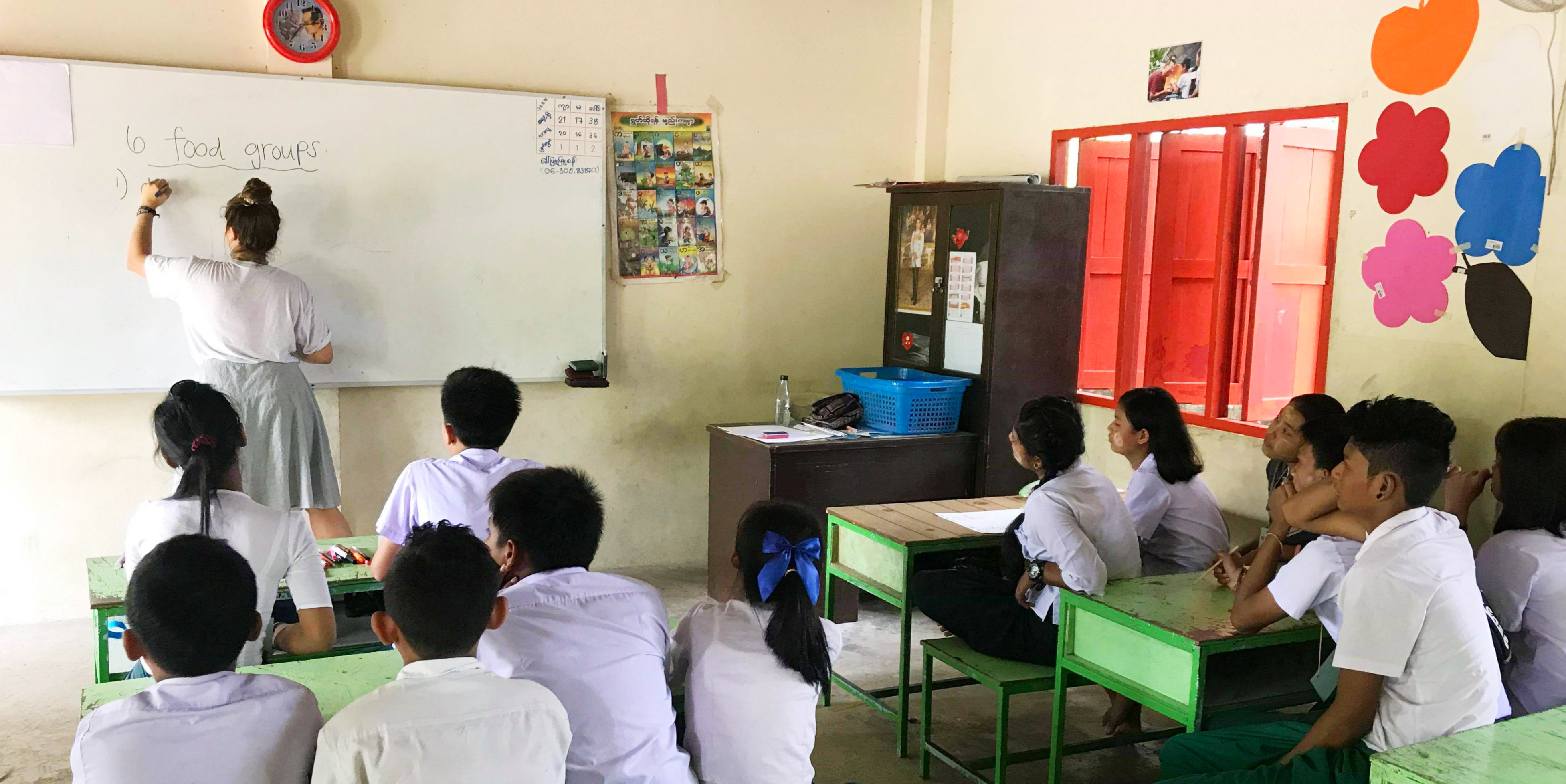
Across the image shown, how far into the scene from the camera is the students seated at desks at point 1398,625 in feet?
6.75

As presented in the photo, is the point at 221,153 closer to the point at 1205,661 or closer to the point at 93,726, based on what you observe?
the point at 93,726

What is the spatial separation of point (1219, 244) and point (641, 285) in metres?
2.46

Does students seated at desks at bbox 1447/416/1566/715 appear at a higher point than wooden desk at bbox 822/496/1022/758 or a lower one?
higher

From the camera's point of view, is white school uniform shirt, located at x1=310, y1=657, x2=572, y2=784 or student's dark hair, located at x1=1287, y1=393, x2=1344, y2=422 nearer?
white school uniform shirt, located at x1=310, y1=657, x2=572, y2=784

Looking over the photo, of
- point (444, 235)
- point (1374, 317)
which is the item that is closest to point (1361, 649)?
point (1374, 317)

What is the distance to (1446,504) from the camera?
331 cm

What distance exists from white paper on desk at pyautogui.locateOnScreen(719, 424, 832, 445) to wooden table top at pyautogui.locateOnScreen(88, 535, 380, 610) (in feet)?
5.52

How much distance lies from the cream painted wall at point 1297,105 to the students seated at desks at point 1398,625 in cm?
127

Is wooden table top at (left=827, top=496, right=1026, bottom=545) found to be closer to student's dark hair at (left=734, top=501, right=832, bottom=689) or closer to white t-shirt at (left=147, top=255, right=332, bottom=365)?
student's dark hair at (left=734, top=501, right=832, bottom=689)

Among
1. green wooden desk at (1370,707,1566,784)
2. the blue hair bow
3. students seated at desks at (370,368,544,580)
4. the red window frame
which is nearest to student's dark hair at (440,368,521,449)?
students seated at desks at (370,368,544,580)

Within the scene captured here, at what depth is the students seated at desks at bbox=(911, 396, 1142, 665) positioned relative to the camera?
2992mm

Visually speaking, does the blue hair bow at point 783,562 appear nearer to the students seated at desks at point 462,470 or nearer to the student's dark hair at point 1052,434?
the students seated at desks at point 462,470

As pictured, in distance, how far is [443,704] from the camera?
1575mm

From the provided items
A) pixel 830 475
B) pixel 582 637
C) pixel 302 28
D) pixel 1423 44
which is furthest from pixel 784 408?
pixel 582 637
